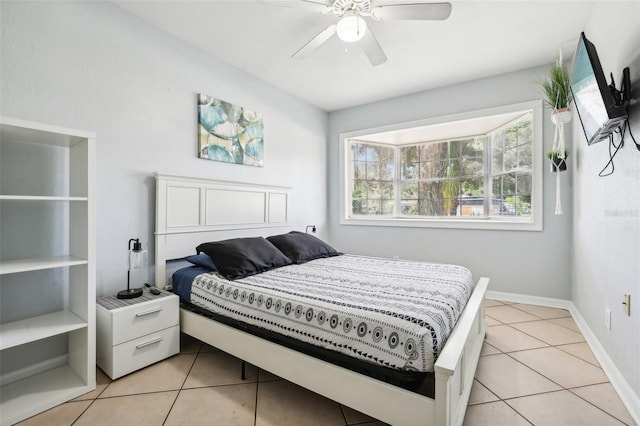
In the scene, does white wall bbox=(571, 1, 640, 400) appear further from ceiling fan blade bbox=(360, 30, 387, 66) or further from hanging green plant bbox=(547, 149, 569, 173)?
ceiling fan blade bbox=(360, 30, 387, 66)

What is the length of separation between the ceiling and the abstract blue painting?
51cm

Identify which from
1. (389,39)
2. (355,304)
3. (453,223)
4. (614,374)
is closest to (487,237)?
(453,223)

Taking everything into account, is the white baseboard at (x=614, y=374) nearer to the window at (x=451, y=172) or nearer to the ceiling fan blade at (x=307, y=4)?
the window at (x=451, y=172)

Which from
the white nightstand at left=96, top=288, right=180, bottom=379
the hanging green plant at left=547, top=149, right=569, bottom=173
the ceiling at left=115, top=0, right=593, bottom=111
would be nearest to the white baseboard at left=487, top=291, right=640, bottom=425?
the hanging green plant at left=547, top=149, right=569, bottom=173

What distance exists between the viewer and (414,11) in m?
1.82

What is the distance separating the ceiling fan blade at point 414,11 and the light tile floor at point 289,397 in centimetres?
231

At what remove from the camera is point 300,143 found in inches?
160

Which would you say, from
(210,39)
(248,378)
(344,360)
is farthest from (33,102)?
(344,360)

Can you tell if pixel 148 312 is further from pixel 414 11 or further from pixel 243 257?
pixel 414 11

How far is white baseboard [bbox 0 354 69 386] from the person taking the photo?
5.61 ft

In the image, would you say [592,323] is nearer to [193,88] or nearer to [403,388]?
[403,388]

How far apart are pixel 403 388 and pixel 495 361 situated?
3.98ft

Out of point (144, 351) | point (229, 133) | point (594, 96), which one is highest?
point (229, 133)

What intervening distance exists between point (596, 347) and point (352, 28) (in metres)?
2.85
